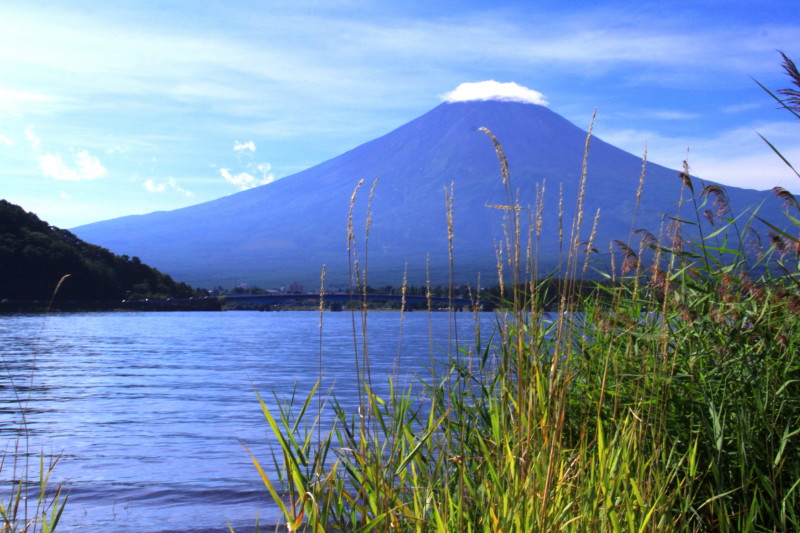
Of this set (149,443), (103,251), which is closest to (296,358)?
(149,443)

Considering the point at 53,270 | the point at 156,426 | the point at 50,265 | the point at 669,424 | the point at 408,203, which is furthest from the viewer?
the point at 408,203

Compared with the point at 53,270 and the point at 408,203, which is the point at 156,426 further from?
the point at 408,203

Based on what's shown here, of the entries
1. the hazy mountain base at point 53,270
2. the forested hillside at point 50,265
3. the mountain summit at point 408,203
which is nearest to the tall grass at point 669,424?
the forested hillside at point 50,265

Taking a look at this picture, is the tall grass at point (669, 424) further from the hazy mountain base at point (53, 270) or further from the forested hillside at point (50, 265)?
the hazy mountain base at point (53, 270)

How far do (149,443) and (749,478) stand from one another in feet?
26.2

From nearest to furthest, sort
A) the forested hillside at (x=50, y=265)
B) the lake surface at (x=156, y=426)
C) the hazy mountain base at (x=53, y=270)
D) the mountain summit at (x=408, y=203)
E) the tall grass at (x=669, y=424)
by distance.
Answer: the tall grass at (x=669, y=424) → the lake surface at (x=156, y=426) → the forested hillside at (x=50, y=265) → the hazy mountain base at (x=53, y=270) → the mountain summit at (x=408, y=203)

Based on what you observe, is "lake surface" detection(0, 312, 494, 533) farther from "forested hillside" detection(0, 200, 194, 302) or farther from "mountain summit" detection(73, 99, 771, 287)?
"mountain summit" detection(73, 99, 771, 287)

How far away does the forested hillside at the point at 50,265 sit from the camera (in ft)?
172

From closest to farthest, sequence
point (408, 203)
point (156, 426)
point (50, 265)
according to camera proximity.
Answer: point (156, 426) → point (50, 265) → point (408, 203)

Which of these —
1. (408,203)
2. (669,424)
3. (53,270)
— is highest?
(408,203)

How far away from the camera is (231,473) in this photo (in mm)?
8055

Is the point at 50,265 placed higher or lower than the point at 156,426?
higher

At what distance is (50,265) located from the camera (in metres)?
53.1

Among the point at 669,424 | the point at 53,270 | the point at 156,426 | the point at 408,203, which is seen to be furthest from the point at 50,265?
the point at 408,203
